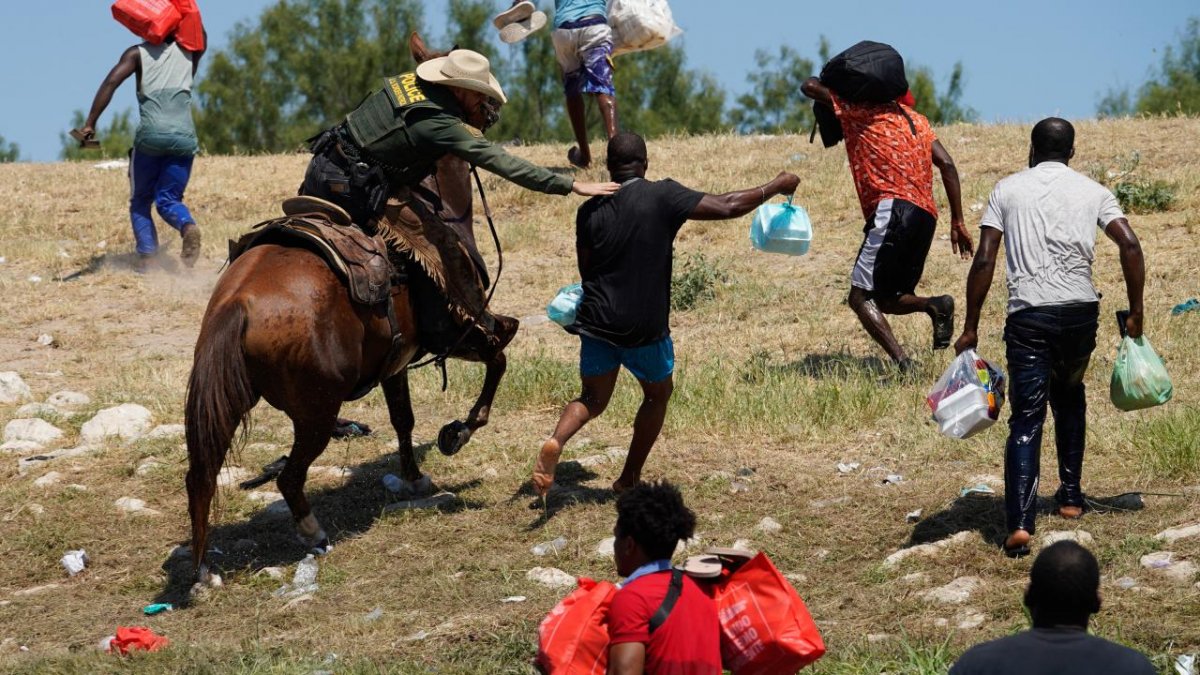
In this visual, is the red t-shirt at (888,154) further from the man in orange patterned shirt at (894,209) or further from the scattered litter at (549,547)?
the scattered litter at (549,547)

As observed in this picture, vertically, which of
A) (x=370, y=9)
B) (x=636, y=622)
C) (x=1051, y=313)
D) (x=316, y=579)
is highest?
(x=370, y=9)

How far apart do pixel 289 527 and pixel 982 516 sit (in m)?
3.42

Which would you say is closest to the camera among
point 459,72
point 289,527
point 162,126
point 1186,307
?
point 459,72

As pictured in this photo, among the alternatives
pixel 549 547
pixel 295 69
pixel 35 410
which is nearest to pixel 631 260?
pixel 549 547

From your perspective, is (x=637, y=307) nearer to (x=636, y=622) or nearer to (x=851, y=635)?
(x=851, y=635)

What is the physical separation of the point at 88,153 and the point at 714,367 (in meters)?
38.1

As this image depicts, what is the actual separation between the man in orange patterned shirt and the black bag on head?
A: 0.08 metres

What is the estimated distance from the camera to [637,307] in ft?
22.4

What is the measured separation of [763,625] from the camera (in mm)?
4172

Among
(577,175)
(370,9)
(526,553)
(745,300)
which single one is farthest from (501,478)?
(370,9)

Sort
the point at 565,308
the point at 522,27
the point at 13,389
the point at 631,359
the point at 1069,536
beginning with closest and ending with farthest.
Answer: the point at 1069,536 → the point at 631,359 → the point at 565,308 → the point at 13,389 → the point at 522,27

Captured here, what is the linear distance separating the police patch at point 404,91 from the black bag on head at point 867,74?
9.45 feet

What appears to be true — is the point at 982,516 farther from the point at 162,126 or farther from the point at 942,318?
the point at 162,126

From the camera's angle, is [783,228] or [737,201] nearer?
[737,201]
